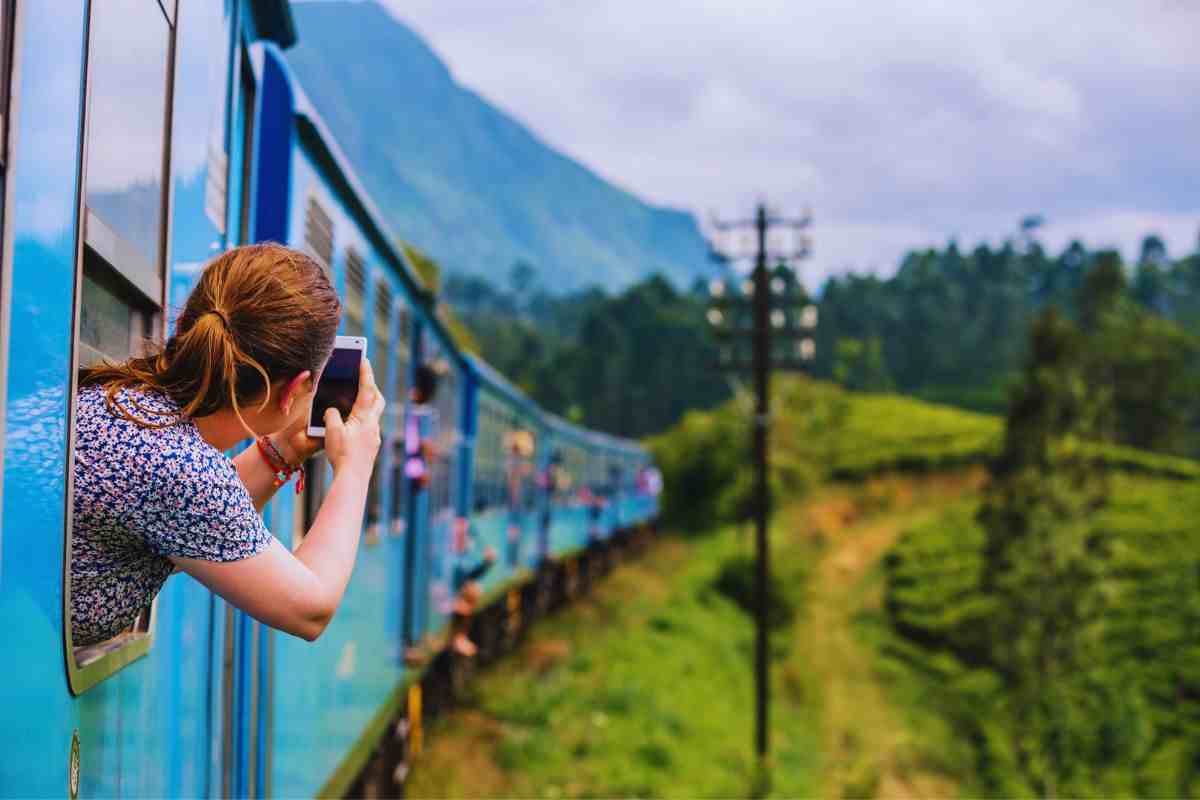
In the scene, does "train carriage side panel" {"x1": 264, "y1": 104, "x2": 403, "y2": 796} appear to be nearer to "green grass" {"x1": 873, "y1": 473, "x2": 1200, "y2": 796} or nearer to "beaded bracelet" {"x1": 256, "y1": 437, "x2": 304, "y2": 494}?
"beaded bracelet" {"x1": 256, "y1": 437, "x2": 304, "y2": 494}

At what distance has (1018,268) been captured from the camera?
374 feet

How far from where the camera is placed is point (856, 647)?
86.4 ft

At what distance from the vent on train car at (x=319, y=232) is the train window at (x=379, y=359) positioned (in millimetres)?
1026

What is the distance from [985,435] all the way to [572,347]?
141 feet

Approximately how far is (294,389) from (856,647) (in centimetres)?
2557

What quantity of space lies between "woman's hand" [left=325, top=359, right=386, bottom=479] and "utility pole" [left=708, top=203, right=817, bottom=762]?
1343cm

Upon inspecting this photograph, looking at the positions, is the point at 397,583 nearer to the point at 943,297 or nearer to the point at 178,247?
the point at 178,247

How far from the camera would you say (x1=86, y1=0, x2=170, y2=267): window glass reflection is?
173 cm

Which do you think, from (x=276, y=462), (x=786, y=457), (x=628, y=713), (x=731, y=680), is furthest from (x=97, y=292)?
(x=786, y=457)

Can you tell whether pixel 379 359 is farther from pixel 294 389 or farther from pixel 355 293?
pixel 294 389

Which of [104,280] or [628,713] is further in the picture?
[628,713]

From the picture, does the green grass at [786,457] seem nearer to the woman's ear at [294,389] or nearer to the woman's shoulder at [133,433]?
the woman's ear at [294,389]

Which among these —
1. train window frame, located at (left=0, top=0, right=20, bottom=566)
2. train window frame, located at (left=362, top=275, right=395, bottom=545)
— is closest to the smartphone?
train window frame, located at (left=0, top=0, right=20, bottom=566)

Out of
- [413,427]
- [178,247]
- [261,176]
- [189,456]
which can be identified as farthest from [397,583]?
[189,456]
